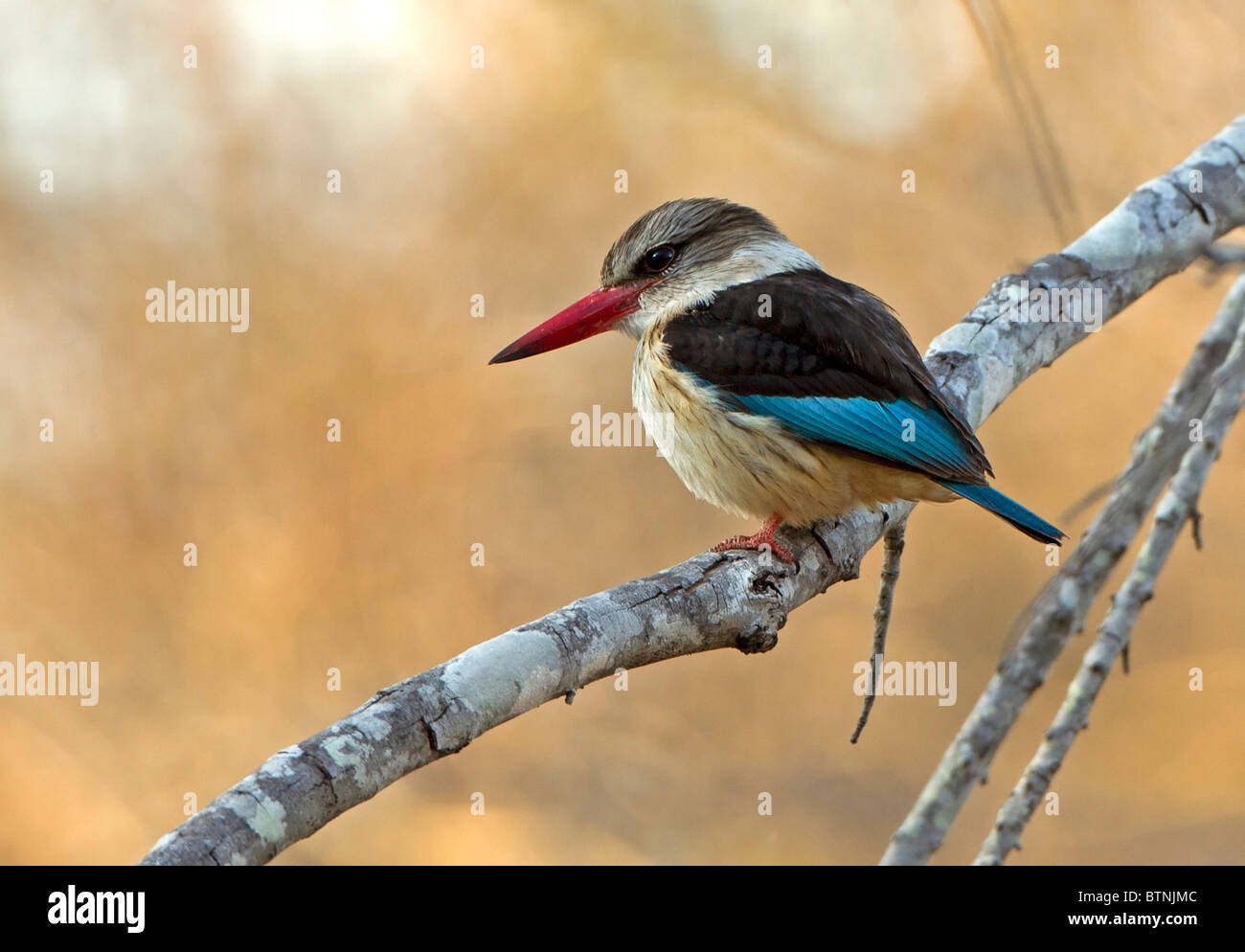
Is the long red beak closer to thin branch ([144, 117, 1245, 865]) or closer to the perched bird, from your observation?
the perched bird

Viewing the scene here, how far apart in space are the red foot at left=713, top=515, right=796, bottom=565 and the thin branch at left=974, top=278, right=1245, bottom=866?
1.89 feet

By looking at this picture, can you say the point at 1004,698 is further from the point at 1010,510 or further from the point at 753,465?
the point at 753,465

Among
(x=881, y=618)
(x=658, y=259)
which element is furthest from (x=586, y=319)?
(x=881, y=618)

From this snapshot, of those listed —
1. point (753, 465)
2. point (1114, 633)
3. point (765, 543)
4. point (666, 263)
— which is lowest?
point (1114, 633)

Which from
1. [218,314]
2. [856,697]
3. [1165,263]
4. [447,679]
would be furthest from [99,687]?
[1165,263]

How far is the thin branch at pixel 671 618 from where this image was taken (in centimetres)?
134

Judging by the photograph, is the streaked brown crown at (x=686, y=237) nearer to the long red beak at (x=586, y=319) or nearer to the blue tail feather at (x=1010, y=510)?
the long red beak at (x=586, y=319)

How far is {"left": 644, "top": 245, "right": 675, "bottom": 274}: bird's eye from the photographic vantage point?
9.79 ft

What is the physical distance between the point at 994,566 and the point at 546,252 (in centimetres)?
222

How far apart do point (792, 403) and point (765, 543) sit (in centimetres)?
38

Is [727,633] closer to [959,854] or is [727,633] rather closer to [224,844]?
[224,844]

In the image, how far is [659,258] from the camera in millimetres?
2992

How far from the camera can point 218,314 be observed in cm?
455

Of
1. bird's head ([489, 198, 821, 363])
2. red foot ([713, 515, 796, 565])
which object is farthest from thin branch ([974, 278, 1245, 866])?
bird's head ([489, 198, 821, 363])
